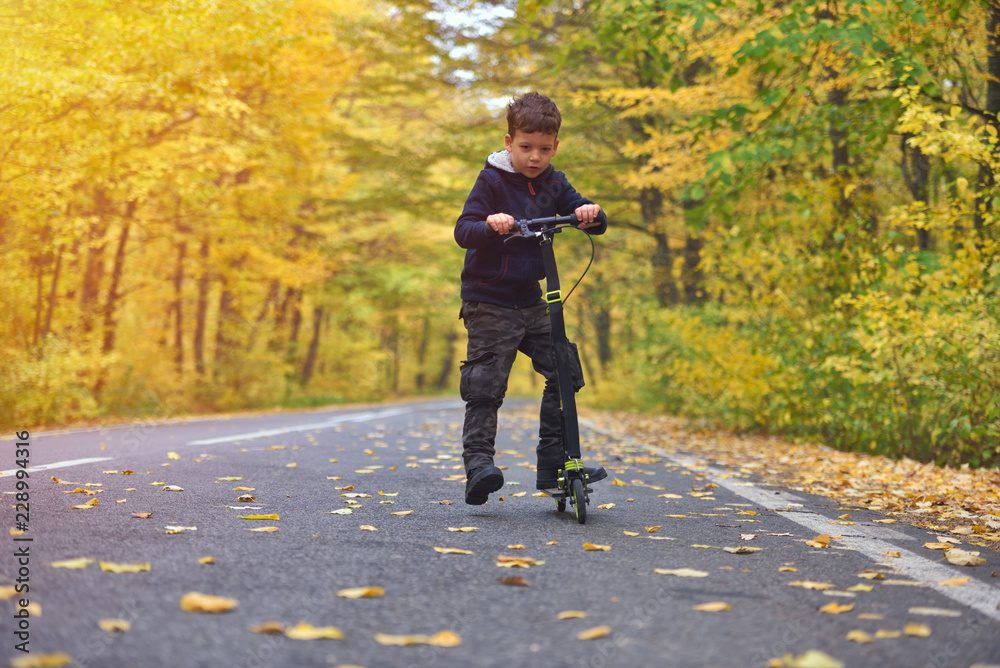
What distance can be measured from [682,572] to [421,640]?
1.22 m

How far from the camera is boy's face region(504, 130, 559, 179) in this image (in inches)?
162

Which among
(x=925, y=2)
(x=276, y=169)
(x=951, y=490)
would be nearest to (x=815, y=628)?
(x=951, y=490)

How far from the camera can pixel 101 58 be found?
35.1 feet

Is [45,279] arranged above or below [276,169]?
below

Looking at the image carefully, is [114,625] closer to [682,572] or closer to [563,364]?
[682,572]

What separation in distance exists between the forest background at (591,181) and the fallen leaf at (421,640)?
17.5ft

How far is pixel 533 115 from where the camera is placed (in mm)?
4012

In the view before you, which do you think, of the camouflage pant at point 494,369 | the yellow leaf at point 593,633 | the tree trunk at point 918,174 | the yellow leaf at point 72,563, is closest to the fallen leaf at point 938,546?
the camouflage pant at point 494,369

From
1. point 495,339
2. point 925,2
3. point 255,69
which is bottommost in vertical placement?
point 495,339

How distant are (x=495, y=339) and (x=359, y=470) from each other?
7.49 ft

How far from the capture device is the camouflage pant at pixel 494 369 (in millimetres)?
4254

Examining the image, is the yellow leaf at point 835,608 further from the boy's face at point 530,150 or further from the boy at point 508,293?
the boy's face at point 530,150

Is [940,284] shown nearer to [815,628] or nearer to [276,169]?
[815,628]

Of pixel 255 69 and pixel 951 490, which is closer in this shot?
pixel 951 490
